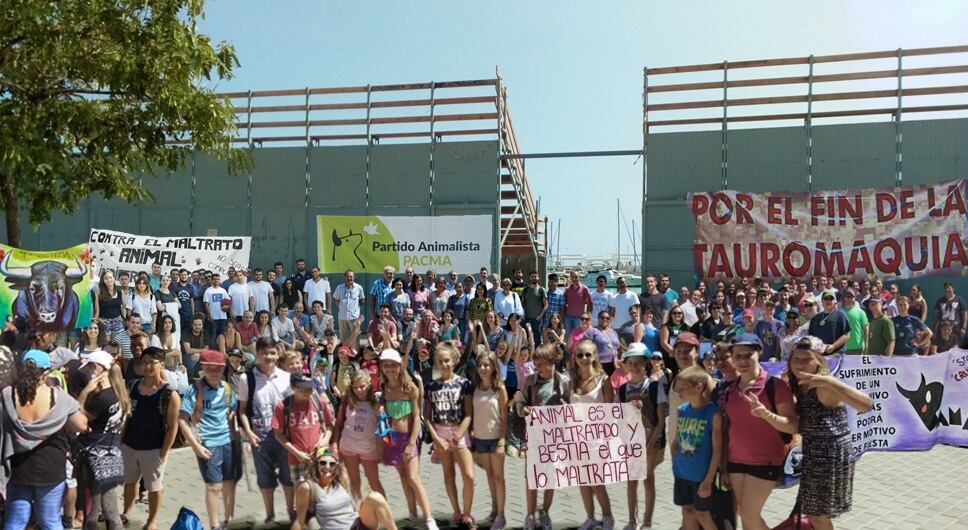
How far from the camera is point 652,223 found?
18844mm

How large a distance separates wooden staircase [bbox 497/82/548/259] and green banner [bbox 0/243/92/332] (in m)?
10.2

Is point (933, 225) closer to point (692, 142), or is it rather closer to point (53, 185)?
point (692, 142)

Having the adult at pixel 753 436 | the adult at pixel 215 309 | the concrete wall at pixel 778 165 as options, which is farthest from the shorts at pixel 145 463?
the concrete wall at pixel 778 165

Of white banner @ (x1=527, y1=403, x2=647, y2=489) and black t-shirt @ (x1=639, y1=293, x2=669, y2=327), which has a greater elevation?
black t-shirt @ (x1=639, y1=293, x2=669, y2=327)

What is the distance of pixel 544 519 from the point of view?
6.41m

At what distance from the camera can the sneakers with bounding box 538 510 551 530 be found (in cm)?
636

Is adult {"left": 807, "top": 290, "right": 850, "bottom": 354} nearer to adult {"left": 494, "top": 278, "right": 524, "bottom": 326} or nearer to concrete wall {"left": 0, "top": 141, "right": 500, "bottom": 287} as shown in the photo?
adult {"left": 494, "top": 278, "right": 524, "bottom": 326}

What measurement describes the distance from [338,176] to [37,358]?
15971mm

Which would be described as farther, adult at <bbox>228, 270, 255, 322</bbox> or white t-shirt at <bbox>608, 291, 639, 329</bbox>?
adult at <bbox>228, 270, 255, 322</bbox>

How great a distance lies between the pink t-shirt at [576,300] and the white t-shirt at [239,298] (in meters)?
6.30

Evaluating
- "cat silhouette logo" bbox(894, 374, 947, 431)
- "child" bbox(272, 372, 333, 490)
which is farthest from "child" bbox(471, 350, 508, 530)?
"cat silhouette logo" bbox(894, 374, 947, 431)

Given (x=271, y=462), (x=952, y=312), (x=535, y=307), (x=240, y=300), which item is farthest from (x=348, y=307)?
(x=952, y=312)

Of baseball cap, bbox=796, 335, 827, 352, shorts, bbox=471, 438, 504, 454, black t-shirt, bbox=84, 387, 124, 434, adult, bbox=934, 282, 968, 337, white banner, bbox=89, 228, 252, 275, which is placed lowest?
shorts, bbox=471, 438, 504, 454

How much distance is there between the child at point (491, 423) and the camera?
6395 millimetres
